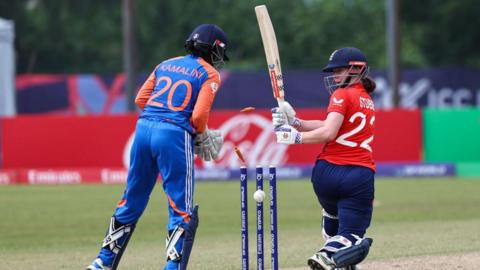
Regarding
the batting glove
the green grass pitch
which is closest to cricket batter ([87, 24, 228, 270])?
the batting glove

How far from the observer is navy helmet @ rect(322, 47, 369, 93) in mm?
8156

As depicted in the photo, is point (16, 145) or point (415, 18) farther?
point (415, 18)

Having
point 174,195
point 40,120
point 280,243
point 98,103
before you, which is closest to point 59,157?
point 40,120

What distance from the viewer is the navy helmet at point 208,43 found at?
8.24m

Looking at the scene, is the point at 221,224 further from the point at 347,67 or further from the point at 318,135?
the point at 318,135

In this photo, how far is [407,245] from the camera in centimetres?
1147

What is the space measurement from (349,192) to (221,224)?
262 inches

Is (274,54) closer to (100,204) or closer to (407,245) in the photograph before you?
(407,245)

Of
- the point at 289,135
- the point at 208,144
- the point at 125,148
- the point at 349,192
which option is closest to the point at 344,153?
the point at 349,192

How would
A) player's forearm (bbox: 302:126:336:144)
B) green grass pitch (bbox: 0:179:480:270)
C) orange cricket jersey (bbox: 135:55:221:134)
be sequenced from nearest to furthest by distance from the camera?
1. player's forearm (bbox: 302:126:336:144)
2. orange cricket jersey (bbox: 135:55:221:134)
3. green grass pitch (bbox: 0:179:480:270)

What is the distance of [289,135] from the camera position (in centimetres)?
783

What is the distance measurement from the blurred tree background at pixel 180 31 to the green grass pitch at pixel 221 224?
23305 millimetres

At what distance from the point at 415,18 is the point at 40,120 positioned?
72.1 ft

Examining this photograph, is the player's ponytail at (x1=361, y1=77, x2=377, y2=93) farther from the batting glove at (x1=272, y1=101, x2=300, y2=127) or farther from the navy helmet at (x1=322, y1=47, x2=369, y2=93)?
the batting glove at (x1=272, y1=101, x2=300, y2=127)
